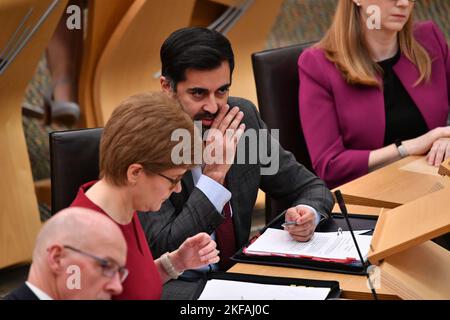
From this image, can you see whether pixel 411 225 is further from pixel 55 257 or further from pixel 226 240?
pixel 55 257

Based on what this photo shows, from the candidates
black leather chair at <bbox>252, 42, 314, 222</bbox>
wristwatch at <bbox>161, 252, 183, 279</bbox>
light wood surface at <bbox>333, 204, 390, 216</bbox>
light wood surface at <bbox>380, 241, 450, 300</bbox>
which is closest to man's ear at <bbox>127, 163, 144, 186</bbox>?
wristwatch at <bbox>161, 252, 183, 279</bbox>

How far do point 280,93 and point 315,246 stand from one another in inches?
39.2

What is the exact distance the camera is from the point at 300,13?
682 centimetres

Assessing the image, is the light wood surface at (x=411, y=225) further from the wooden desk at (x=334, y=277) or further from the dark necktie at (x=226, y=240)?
the dark necktie at (x=226, y=240)

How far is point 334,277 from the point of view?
2086 mm

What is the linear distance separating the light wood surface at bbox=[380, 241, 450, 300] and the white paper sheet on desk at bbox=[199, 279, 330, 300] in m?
0.15

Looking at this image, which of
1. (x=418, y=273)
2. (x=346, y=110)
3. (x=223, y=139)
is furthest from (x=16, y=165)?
(x=418, y=273)

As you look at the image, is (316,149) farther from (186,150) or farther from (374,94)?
(186,150)

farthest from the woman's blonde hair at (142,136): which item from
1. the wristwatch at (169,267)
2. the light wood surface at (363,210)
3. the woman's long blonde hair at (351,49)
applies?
the woman's long blonde hair at (351,49)

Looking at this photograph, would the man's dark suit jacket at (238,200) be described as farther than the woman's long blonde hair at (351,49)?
No

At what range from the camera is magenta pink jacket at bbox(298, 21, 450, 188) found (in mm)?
3129

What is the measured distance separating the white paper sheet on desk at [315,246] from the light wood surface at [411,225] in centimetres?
10

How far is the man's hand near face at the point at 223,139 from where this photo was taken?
2.32 meters
